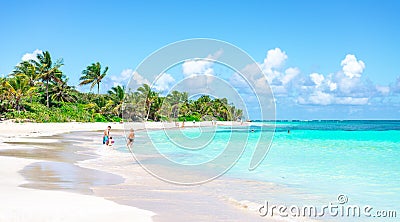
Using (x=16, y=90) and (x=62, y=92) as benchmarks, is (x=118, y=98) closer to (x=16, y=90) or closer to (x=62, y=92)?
(x=62, y=92)

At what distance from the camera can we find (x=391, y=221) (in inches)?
322

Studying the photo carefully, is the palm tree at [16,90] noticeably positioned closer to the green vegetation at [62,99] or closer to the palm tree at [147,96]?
the green vegetation at [62,99]

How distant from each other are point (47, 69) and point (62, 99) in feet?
16.3

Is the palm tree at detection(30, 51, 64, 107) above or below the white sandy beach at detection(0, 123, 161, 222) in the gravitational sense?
above

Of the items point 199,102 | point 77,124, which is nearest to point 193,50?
point 77,124

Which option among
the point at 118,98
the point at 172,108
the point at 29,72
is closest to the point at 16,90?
the point at 29,72

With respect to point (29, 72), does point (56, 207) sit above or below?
below

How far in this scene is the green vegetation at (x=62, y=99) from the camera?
1785 inches

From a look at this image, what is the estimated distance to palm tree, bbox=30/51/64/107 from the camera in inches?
2090

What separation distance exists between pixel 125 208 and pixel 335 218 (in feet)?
14.3

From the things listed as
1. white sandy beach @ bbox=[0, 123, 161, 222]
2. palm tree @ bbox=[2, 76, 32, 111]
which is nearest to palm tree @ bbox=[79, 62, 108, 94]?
palm tree @ bbox=[2, 76, 32, 111]

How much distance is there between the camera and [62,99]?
186 feet

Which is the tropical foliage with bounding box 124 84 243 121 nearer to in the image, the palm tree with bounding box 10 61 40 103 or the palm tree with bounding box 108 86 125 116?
the palm tree with bounding box 108 86 125 116

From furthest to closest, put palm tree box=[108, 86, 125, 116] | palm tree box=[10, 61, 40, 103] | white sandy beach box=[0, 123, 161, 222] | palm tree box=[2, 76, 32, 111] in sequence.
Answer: palm tree box=[108, 86, 125, 116] < palm tree box=[10, 61, 40, 103] < palm tree box=[2, 76, 32, 111] < white sandy beach box=[0, 123, 161, 222]
